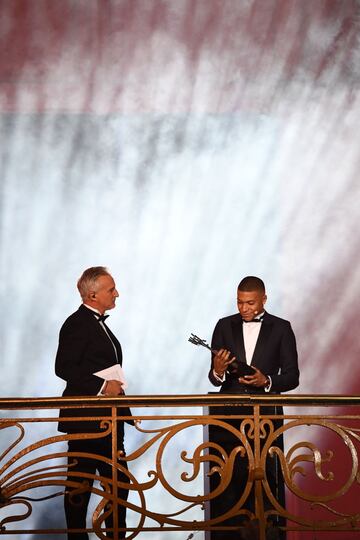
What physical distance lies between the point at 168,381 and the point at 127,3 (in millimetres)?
3018

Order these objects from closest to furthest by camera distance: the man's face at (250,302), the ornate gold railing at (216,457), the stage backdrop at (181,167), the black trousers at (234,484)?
the ornate gold railing at (216,457), the black trousers at (234,484), the man's face at (250,302), the stage backdrop at (181,167)

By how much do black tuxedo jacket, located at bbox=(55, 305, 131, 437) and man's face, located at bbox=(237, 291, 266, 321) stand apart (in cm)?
81

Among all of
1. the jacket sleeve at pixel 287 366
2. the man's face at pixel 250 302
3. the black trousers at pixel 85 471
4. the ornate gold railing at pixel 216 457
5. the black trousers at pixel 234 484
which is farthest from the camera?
the man's face at pixel 250 302

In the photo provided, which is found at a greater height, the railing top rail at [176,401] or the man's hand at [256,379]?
the man's hand at [256,379]

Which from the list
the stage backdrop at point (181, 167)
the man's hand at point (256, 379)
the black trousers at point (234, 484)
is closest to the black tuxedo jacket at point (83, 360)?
the black trousers at point (234, 484)

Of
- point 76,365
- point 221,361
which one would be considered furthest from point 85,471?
point 221,361

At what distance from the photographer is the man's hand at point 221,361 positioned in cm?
580

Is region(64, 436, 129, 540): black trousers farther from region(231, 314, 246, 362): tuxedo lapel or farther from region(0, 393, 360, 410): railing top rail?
region(231, 314, 246, 362): tuxedo lapel

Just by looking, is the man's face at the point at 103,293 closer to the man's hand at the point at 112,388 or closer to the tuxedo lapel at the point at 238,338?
the man's hand at the point at 112,388

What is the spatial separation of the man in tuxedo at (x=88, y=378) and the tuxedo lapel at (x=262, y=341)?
824 millimetres

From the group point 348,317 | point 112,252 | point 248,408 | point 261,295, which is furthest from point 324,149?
point 248,408

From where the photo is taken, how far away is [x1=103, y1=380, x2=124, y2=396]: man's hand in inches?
230

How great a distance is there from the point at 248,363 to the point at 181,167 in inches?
99.7

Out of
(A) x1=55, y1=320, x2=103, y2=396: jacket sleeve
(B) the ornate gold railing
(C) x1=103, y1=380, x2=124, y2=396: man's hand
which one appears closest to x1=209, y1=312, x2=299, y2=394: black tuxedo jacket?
(B) the ornate gold railing
